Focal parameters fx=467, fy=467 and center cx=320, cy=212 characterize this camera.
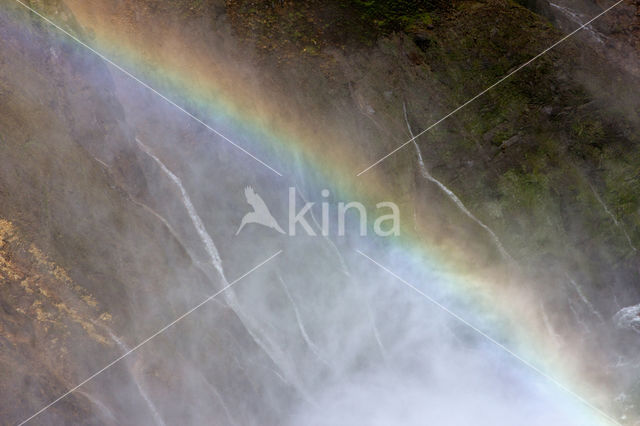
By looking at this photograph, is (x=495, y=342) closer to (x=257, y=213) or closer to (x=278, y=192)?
(x=278, y=192)

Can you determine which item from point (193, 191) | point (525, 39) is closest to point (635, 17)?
point (525, 39)

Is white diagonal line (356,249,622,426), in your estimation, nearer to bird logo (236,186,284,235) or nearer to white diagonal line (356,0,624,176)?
bird logo (236,186,284,235)

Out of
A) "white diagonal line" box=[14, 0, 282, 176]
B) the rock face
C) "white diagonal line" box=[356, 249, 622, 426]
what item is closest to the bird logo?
the rock face

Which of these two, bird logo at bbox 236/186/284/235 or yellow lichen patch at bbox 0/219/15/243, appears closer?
yellow lichen patch at bbox 0/219/15/243

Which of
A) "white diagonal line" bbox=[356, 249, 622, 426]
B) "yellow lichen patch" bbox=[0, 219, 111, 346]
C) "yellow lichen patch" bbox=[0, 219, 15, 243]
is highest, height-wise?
"yellow lichen patch" bbox=[0, 219, 15, 243]

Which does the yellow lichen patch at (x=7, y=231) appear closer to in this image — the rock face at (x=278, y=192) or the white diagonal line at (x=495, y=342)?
the rock face at (x=278, y=192)
